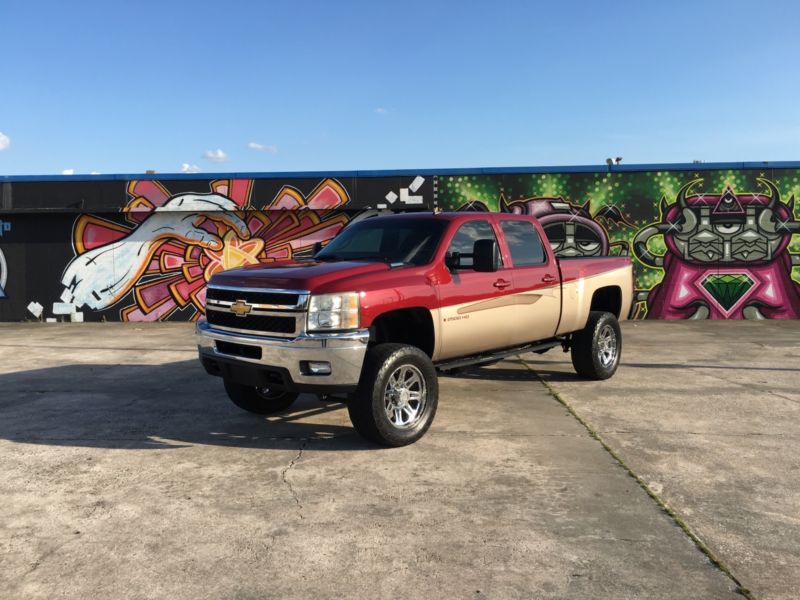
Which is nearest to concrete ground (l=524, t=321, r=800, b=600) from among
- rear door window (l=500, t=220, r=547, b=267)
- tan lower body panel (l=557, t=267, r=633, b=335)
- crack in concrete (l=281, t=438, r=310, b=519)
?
tan lower body panel (l=557, t=267, r=633, b=335)

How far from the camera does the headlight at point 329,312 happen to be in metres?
4.75

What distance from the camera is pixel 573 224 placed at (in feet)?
50.9

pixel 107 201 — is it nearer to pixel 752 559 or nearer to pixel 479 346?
pixel 479 346

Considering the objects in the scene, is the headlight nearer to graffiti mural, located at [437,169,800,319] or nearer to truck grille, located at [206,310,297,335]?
truck grille, located at [206,310,297,335]

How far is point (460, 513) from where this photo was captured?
12.4 feet

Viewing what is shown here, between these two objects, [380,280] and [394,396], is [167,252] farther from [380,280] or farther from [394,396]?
[394,396]

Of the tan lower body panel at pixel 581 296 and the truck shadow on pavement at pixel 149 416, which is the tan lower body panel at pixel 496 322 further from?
the truck shadow on pavement at pixel 149 416

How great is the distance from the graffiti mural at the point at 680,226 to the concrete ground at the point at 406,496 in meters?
8.51

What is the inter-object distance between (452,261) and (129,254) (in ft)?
42.3

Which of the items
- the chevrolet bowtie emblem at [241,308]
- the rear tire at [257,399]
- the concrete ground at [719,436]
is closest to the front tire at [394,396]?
the chevrolet bowtie emblem at [241,308]

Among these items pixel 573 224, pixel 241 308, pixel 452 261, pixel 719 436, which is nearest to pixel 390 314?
pixel 452 261

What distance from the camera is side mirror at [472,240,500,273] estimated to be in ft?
18.3

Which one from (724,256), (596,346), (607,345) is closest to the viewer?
(596,346)

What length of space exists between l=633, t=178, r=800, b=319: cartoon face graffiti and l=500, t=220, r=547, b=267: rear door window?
31.2ft
